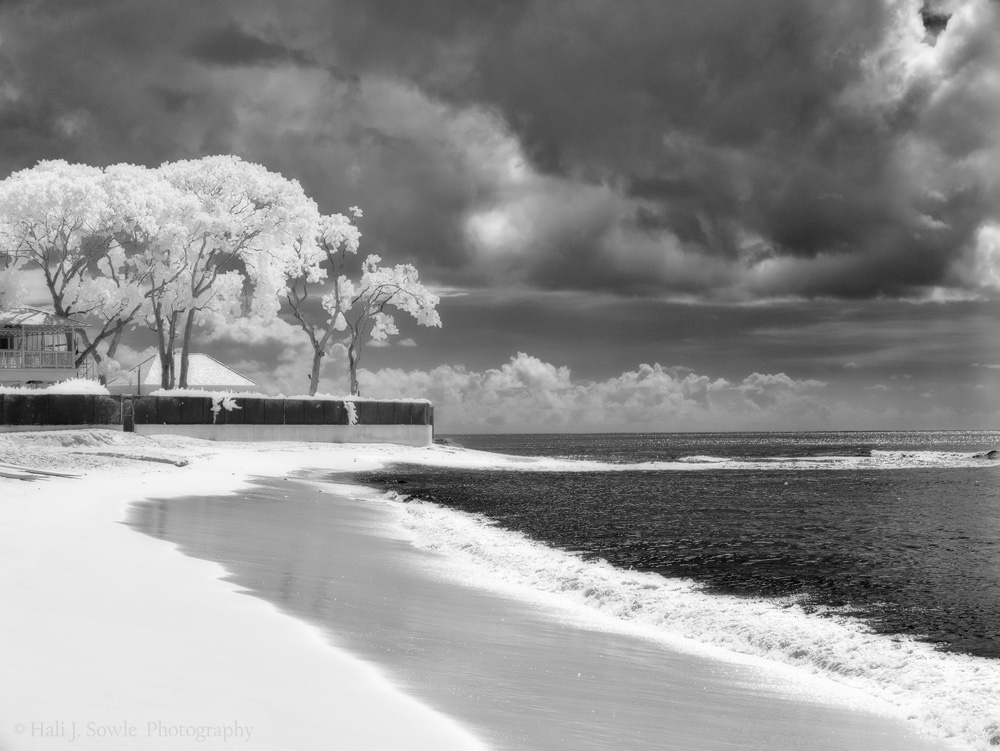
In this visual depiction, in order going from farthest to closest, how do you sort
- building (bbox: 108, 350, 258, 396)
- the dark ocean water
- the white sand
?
1. building (bbox: 108, 350, 258, 396)
2. the dark ocean water
3. the white sand

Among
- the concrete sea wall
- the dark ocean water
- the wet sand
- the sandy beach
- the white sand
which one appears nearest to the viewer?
the white sand

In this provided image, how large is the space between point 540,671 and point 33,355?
48783 mm

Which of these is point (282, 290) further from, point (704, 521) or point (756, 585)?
point (756, 585)

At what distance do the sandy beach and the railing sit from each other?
131 ft

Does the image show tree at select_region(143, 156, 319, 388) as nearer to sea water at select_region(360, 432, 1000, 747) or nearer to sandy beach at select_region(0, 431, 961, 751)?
sea water at select_region(360, 432, 1000, 747)

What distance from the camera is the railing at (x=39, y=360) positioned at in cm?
4784

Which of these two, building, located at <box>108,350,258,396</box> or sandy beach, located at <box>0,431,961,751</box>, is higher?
building, located at <box>108,350,258,396</box>

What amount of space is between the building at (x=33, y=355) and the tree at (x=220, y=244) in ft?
15.6

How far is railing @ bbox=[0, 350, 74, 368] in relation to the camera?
157 ft

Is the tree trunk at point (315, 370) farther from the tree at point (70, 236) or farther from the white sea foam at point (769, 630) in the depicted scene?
the white sea foam at point (769, 630)

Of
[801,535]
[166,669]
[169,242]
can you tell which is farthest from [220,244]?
[166,669]

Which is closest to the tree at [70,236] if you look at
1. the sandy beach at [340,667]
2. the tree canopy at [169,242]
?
the tree canopy at [169,242]

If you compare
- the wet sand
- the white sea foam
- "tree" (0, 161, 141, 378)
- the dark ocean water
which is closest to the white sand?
the wet sand

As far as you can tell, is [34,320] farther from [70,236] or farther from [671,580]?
[671,580]
